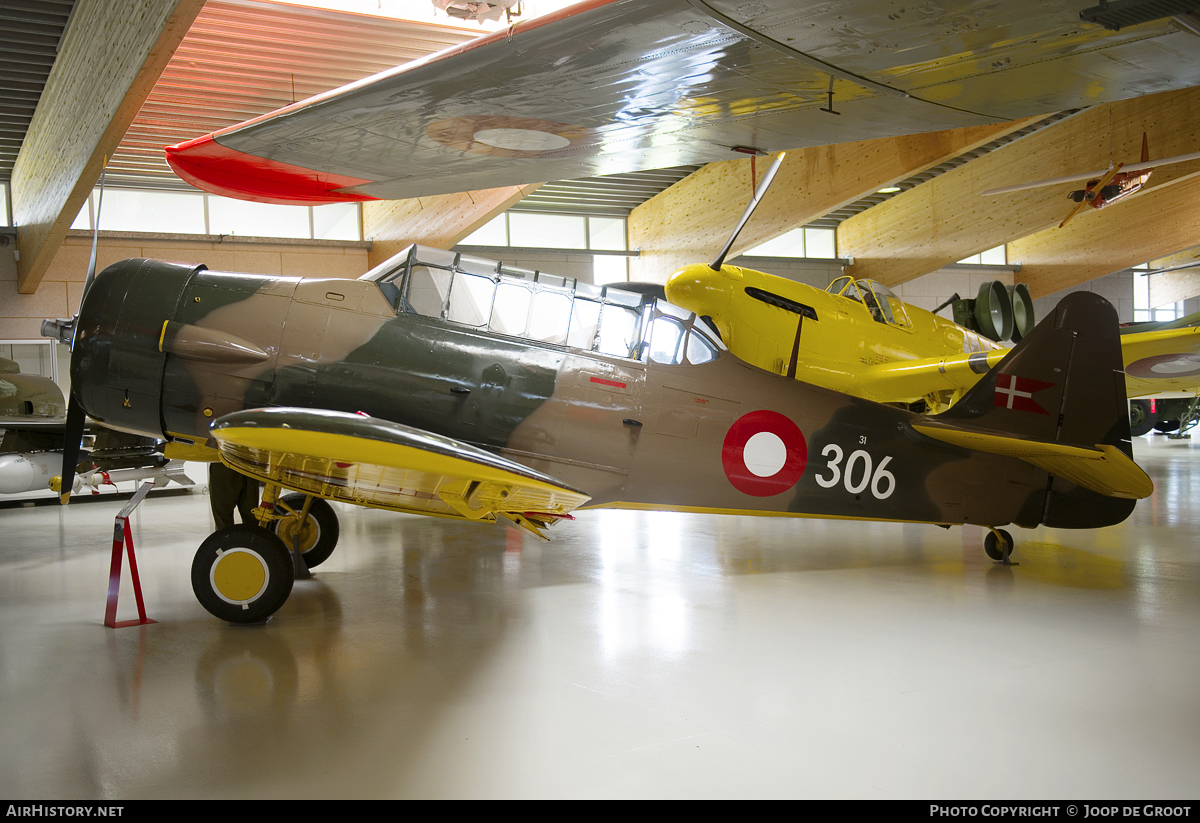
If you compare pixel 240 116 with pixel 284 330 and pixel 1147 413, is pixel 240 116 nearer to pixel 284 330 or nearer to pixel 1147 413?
pixel 284 330

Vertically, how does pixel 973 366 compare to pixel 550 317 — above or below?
below

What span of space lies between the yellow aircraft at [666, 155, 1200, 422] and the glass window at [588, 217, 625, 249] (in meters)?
10.00

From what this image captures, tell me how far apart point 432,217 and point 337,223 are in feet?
10.2

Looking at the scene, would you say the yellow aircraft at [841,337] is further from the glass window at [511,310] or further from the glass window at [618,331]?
the glass window at [511,310]

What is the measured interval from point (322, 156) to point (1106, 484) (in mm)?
7137

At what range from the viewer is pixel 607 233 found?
19062 millimetres

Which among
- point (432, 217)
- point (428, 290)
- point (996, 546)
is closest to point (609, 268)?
point (432, 217)

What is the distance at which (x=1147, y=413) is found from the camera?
20.8m

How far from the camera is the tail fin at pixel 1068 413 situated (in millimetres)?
5691

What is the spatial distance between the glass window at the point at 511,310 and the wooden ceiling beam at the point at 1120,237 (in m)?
17.6

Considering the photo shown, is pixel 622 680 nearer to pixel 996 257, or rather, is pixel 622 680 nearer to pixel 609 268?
pixel 609 268

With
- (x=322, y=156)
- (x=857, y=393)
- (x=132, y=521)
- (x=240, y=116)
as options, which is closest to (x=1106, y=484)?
(x=857, y=393)

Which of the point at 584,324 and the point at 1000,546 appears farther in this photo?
the point at 1000,546

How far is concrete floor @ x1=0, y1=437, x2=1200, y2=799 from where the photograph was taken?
269cm
